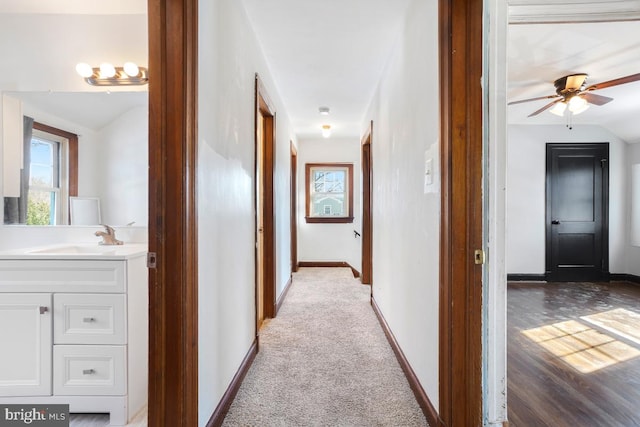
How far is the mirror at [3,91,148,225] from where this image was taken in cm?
220

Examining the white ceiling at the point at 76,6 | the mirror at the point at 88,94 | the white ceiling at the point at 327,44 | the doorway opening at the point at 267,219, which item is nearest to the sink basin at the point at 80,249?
the mirror at the point at 88,94

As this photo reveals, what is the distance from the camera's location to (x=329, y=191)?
618cm

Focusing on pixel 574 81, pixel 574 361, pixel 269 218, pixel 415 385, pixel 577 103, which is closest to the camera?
pixel 415 385

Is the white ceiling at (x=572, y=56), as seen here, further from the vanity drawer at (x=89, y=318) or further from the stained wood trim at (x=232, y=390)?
the vanity drawer at (x=89, y=318)

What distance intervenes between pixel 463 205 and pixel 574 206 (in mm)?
4957

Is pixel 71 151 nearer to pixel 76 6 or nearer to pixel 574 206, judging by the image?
pixel 76 6

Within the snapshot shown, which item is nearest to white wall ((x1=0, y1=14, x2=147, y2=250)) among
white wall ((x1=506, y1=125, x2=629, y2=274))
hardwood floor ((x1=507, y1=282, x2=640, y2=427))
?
hardwood floor ((x1=507, y1=282, x2=640, y2=427))

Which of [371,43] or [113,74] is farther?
[371,43]

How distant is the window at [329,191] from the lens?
6.14 meters

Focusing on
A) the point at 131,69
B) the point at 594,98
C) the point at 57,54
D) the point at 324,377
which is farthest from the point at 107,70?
the point at 594,98

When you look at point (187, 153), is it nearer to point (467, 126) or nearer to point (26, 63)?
point (467, 126)

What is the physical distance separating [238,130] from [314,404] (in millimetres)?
1693

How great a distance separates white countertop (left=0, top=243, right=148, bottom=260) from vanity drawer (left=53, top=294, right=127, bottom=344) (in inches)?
8.1

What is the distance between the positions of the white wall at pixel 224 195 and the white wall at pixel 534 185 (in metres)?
4.32
